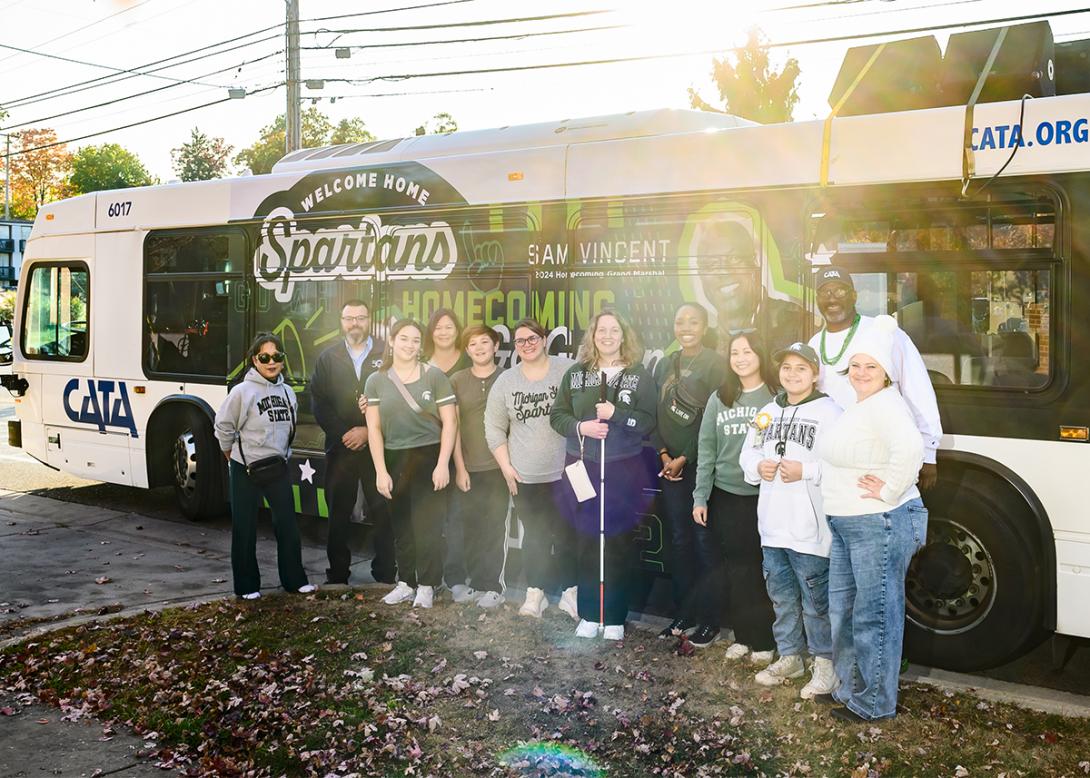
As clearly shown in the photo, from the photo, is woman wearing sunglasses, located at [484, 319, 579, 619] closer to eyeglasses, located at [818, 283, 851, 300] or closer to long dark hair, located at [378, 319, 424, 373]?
long dark hair, located at [378, 319, 424, 373]

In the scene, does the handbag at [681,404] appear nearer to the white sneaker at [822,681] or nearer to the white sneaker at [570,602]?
the white sneaker at [570,602]

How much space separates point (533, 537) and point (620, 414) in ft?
3.80

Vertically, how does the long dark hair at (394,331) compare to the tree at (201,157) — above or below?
below

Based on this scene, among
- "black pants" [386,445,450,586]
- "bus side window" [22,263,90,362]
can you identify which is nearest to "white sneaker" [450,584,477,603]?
"black pants" [386,445,450,586]

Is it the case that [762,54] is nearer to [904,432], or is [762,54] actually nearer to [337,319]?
[337,319]

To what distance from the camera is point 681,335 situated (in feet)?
22.6

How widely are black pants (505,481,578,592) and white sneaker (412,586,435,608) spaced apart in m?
0.67

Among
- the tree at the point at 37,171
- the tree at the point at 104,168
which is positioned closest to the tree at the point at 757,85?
the tree at the point at 37,171

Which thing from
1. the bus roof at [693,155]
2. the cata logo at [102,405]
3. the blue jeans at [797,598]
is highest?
the bus roof at [693,155]

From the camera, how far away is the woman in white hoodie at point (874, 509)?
5258mm

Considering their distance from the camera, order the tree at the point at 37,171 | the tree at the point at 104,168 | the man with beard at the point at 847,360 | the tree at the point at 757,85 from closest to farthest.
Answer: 1. the man with beard at the point at 847,360
2. the tree at the point at 757,85
3. the tree at the point at 37,171
4. the tree at the point at 104,168

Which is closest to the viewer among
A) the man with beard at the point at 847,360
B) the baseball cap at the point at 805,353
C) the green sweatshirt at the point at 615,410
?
the man with beard at the point at 847,360

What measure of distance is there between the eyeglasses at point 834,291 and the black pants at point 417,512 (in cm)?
287

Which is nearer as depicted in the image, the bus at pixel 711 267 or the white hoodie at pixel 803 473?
the white hoodie at pixel 803 473
